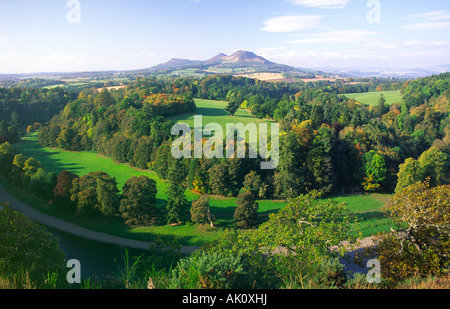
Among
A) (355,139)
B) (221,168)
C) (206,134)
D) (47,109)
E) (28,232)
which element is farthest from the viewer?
(47,109)

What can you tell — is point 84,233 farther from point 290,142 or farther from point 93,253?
point 290,142

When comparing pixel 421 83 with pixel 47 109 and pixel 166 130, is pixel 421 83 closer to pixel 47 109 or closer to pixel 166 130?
pixel 166 130

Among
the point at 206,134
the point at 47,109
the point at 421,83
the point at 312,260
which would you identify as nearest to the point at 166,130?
the point at 206,134

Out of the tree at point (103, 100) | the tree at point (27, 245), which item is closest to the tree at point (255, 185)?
the tree at point (27, 245)

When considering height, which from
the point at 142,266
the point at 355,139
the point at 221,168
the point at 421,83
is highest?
the point at 421,83

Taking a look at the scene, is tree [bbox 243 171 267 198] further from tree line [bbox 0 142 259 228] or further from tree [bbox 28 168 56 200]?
tree [bbox 28 168 56 200]
